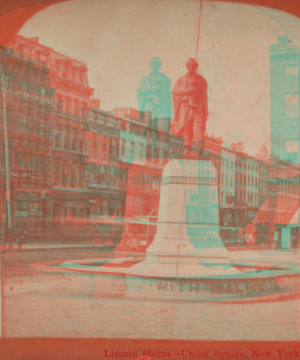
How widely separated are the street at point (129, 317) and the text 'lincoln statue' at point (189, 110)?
1472 millimetres

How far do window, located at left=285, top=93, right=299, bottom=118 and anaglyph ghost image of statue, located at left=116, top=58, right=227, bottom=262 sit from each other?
2.26 feet

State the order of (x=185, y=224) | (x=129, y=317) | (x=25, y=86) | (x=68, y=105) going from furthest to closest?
1. (x=185, y=224)
2. (x=68, y=105)
3. (x=25, y=86)
4. (x=129, y=317)

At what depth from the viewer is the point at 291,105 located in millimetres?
3766

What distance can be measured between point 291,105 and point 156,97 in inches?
45.6

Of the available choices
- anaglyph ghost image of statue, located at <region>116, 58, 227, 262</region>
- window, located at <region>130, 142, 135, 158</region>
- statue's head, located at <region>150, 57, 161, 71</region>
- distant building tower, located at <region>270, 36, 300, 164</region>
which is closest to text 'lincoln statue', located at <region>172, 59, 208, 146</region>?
anaglyph ghost image of statue, located at <region>116, 58, 227, 262</region>

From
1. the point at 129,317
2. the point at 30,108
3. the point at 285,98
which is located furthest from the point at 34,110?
the point at 285,98

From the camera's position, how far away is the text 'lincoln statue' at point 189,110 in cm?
392

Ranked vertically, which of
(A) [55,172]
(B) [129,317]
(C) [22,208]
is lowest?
(B) [129,317]

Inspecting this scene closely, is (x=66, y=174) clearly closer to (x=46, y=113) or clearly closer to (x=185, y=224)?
(x=46, y=113)

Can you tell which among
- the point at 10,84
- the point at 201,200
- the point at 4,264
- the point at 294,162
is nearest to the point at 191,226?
the point at 201,200

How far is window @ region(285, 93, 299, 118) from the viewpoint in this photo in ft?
12.3

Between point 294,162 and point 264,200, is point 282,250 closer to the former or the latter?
point 264,200

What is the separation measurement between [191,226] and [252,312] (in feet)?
3.04

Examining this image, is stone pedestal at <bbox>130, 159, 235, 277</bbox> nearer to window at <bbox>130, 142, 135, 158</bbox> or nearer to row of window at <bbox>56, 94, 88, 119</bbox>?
window at <bbox>130, 142, 135, 158</bbox>
